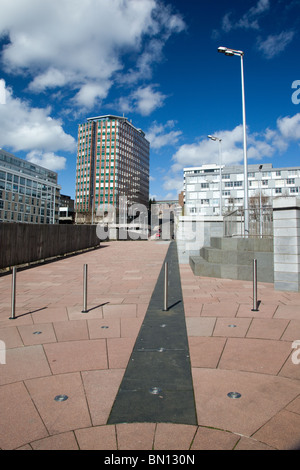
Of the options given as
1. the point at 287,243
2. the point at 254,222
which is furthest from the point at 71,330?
the point at 254,222

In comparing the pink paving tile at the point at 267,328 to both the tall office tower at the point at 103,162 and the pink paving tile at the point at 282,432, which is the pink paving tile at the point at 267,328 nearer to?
the pink paving tile at the point at 282,432

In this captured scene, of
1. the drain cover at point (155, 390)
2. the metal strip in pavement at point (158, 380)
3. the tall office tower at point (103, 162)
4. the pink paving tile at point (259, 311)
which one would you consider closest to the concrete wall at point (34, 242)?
the metal strip in pavement at point (158, 380)

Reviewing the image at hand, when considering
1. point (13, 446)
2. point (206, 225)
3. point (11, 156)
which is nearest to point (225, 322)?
point (13, 446)

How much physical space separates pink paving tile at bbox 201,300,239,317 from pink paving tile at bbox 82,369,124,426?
105 inches

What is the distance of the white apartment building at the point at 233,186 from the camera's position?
81188 millimetres

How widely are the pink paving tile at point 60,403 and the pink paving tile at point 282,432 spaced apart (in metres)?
1.33

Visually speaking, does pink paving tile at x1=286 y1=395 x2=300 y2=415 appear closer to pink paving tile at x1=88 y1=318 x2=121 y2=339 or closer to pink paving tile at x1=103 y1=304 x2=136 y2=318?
pink paving tile at x1=88 y1=318 x2=121 y2=339

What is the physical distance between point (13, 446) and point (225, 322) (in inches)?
144

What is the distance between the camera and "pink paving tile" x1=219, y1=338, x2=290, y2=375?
3.35 meters

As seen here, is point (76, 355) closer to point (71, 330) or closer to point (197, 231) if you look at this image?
point (71, 330)

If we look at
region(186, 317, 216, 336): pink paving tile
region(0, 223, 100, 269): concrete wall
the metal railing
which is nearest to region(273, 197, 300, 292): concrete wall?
the metal railing
